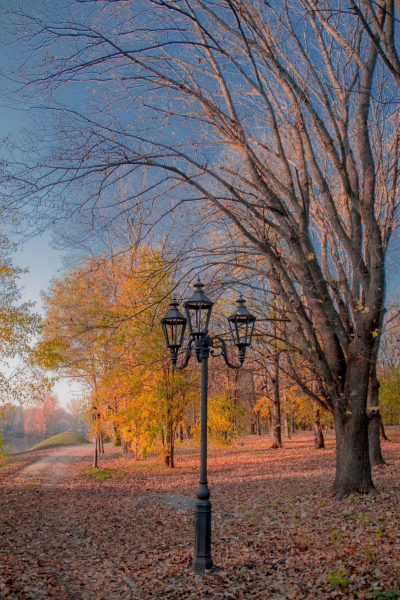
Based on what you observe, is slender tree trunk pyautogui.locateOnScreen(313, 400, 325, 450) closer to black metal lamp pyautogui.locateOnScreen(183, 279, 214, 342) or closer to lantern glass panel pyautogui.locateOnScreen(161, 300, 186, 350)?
lantern glass panel pyautogui.locateOnScreen(161, 300, 186, 350)

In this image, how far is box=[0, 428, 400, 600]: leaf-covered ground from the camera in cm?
482

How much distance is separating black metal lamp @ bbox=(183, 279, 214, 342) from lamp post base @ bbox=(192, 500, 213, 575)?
2201 mm

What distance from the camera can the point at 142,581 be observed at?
5.36 metres

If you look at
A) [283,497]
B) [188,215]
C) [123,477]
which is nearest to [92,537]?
[283,497]

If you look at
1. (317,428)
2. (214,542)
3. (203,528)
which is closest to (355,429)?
(214,542)

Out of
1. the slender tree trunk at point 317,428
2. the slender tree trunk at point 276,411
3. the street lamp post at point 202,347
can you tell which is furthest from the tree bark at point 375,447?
the street lamp post at point 202,347

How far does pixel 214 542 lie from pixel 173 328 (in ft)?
11.2

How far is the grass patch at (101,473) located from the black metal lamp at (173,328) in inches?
427

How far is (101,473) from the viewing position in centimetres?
1616

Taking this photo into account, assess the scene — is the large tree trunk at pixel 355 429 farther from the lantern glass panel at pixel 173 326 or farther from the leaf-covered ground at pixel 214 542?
the lantern glass panel at pixel 173 326

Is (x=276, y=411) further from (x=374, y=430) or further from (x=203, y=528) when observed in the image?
(x=203, y=528)

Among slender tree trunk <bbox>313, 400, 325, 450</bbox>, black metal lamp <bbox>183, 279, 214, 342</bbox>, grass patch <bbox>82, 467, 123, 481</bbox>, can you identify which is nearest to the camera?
black metal lamp <bbox>183, 279, 214, 342</bbox>

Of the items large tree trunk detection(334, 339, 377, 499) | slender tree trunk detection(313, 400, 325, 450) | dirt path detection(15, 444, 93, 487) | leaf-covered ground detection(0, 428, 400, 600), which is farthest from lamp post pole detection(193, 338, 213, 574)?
slender tree trunk detection(313, 400, 325, 450)

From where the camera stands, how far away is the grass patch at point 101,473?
1560cm
